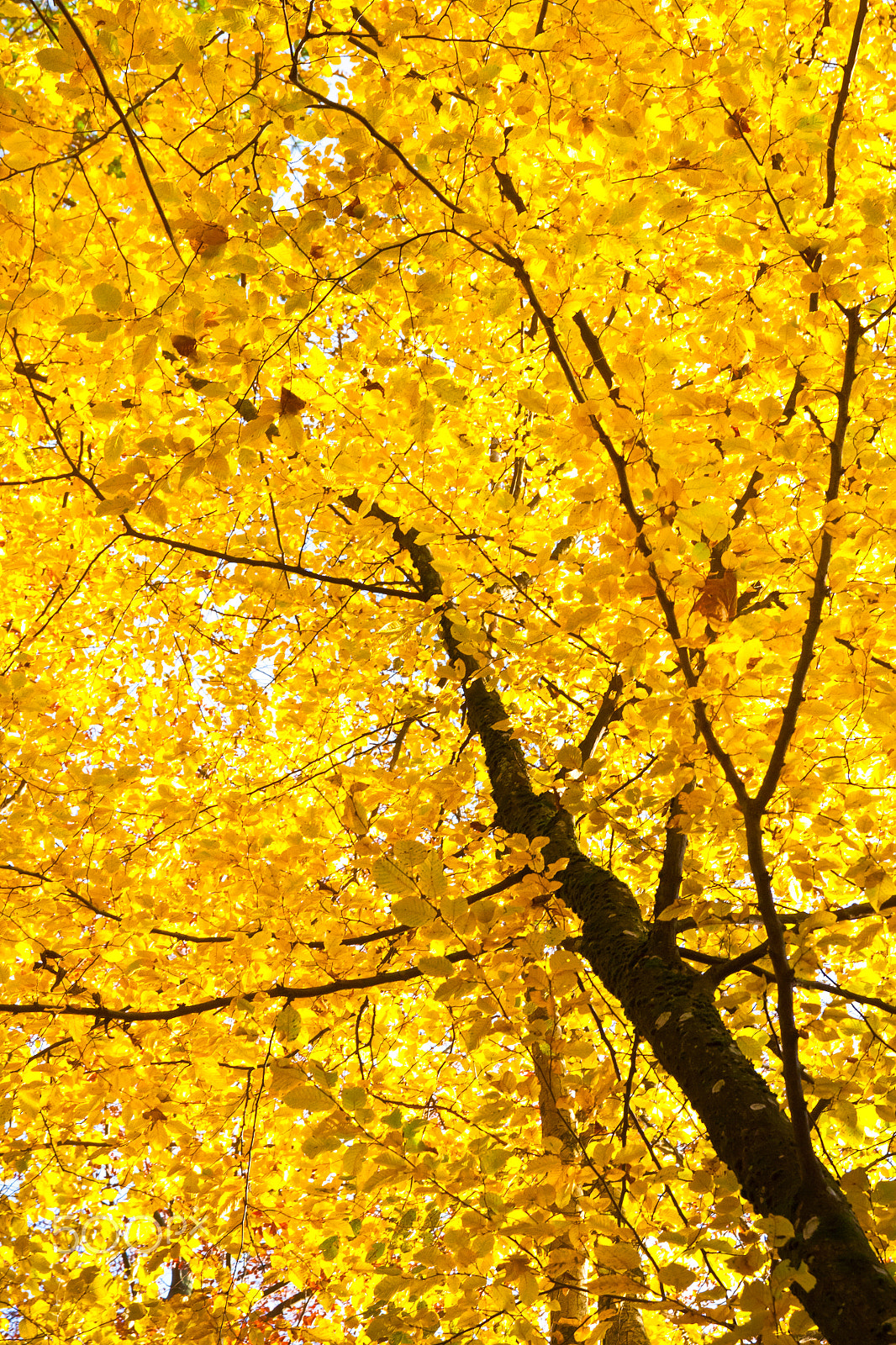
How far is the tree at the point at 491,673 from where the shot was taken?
164cm

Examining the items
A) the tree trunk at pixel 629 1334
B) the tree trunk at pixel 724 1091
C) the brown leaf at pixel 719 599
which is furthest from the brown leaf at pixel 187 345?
the tree trunk at pixel 629 1334

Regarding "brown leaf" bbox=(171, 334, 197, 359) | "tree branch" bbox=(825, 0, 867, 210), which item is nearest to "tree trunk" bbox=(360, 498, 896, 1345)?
"brown leaf" bbox=(171, 334, 197, 359)

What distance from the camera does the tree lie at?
64.7 inches

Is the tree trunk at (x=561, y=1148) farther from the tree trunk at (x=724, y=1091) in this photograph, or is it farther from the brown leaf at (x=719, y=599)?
the brown leaf at (x=719, y=599)

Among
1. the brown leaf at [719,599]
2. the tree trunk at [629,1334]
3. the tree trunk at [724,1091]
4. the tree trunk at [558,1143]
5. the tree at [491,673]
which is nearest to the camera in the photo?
the tree trunk at [724,1091]

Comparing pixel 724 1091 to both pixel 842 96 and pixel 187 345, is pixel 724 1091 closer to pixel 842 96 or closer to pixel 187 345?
pixel 842 96

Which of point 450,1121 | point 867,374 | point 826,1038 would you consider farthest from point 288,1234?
point 867,374

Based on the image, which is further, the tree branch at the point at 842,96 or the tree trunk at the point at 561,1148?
the tree trunk at the point at 561,1148

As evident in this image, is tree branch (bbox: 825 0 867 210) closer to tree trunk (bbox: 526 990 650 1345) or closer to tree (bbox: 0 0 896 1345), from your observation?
tree (bbox: 0 0 896 1345)

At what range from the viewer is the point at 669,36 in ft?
8.32

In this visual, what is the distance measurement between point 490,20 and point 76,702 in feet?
15.2

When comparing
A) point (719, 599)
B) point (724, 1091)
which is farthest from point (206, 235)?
point (724, 1091)

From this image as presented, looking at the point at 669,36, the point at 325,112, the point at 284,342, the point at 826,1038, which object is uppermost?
the point at 669,36

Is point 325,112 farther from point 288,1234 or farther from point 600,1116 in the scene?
point 288,1234
